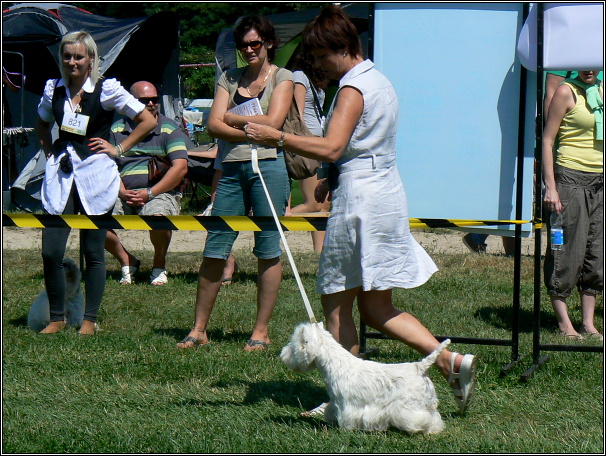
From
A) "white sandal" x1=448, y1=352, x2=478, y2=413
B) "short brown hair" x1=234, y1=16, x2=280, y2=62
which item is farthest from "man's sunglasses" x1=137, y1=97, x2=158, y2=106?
"white sandal" x1=448, y1=352, x2=478, y2=413

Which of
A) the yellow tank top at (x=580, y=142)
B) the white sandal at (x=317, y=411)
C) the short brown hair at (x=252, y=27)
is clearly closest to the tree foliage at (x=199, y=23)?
the short brown hair at (x=252, y=27)

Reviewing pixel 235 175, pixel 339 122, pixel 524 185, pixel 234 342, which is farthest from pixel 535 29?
pixel 234 342

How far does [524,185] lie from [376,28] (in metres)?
1.24

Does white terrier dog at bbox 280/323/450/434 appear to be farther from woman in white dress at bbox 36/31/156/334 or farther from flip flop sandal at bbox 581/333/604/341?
flip flop sandal at bbox 581/333/604/341

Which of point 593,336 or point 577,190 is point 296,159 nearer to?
point 577,190

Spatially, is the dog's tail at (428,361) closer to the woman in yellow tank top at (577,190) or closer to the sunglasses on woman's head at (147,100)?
the woman in yellow tank top at (577,190)

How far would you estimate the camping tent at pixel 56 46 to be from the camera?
11.9 m

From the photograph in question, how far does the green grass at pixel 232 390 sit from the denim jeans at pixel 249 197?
62 centimetres

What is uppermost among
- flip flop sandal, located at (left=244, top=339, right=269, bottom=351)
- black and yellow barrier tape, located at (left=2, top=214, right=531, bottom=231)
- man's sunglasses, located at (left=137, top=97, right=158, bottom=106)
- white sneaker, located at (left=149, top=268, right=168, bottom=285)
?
man's sunglasses, located at (left=137, top=97, right=158, bottom=106)

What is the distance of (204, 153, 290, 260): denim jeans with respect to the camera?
502cm

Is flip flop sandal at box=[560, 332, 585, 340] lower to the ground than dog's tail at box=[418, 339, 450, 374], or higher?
lower

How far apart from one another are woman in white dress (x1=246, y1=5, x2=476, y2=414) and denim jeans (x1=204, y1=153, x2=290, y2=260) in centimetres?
133

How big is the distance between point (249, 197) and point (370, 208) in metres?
1.61

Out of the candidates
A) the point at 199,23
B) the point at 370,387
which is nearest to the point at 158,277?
the point at 370,387
